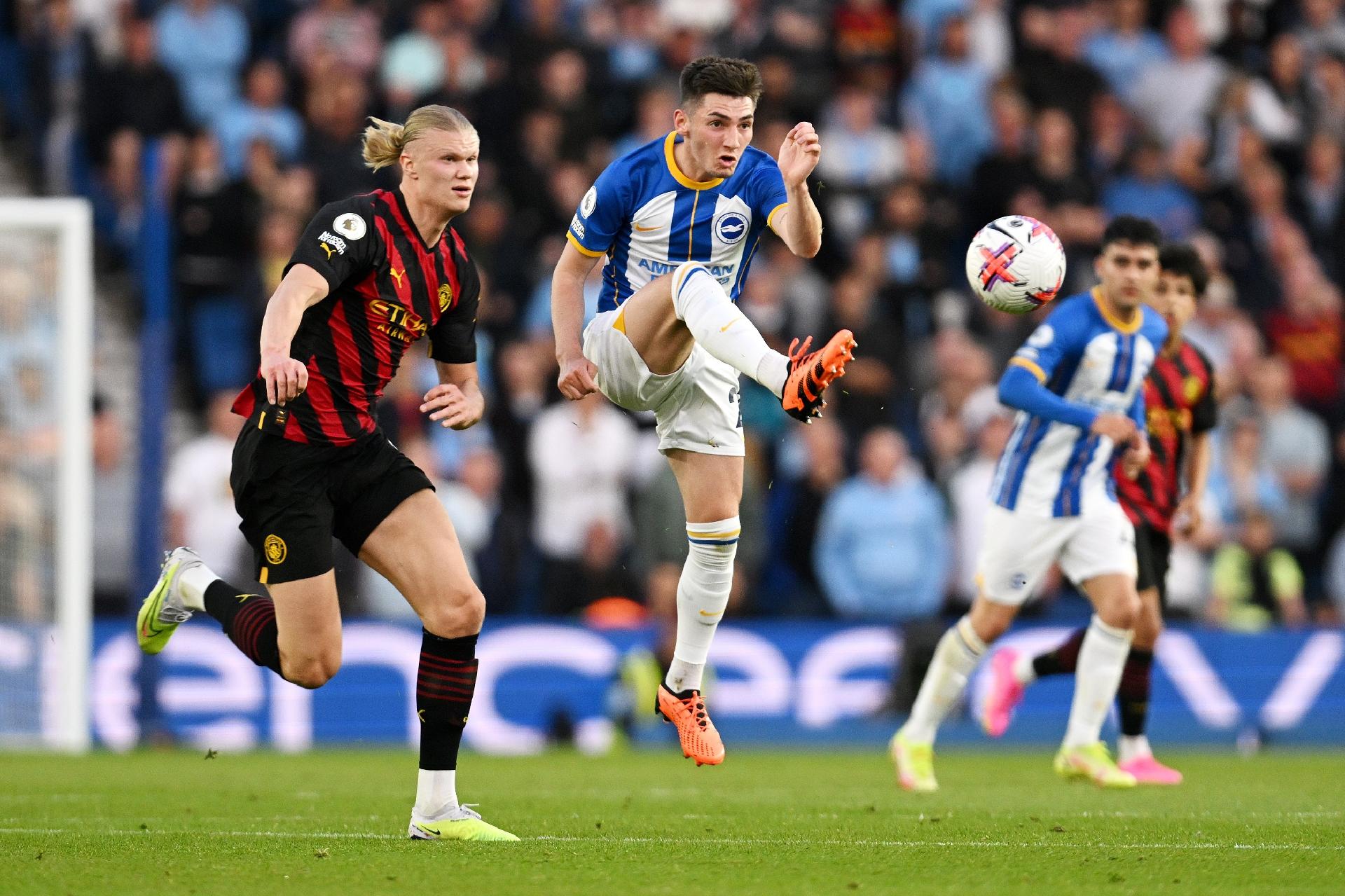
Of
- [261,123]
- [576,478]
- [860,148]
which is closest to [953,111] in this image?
[860,148]

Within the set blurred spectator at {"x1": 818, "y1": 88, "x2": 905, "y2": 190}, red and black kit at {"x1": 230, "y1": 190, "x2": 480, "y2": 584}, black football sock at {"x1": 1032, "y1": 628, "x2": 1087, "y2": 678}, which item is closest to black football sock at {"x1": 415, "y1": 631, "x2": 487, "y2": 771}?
red and black kit at {"x1": 230, "y1": 190, "x2": 480, "y2": 584}

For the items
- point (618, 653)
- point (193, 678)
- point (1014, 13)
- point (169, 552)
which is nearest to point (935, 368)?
point (618, 653)

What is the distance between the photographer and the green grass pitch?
5.71 meters

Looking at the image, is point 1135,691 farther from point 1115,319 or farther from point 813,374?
point 813,374

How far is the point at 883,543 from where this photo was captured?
13539 mm

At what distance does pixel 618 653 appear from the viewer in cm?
1325

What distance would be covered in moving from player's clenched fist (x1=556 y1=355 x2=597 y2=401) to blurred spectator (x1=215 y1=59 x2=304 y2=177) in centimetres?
813

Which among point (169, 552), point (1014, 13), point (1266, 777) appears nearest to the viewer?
point (169, 552)

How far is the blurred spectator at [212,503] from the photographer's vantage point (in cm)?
1316

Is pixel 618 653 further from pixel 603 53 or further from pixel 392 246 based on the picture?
pixel 392 246

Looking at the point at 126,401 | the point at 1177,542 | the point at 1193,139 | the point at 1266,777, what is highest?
the point at 1193,139

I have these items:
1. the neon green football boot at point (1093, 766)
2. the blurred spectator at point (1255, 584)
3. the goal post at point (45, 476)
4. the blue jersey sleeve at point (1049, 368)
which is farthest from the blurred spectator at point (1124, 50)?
the goal post at point (45, 476)

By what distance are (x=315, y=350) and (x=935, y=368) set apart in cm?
828

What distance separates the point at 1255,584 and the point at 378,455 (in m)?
9.14
